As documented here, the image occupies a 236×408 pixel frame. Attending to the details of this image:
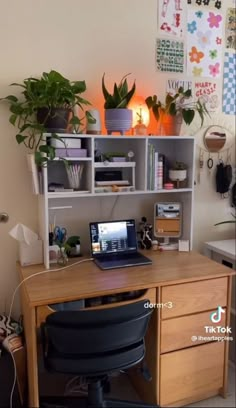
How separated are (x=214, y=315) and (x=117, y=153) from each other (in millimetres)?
1054

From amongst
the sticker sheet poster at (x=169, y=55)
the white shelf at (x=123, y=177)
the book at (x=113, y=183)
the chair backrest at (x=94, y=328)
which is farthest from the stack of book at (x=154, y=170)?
the chair backrest at (x=94, y=328)

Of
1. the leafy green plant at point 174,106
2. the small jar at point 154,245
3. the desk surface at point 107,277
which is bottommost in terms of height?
the desk surface at point 107,277

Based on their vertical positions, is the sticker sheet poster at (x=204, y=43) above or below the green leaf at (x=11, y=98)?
above

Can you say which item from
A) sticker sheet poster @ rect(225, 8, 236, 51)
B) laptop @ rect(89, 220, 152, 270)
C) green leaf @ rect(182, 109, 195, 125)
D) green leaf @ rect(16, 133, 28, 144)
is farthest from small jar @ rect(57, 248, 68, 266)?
sticker sheet poster @ rect(225, 8, 236, 51)

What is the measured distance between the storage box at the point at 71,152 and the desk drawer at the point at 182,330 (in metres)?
0.97

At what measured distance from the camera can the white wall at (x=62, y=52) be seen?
1842 mm

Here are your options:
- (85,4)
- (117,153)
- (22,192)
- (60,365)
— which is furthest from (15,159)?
(60,365)

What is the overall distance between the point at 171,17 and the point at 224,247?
150 centimetres

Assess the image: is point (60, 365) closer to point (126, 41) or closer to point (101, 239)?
point (101, 239)

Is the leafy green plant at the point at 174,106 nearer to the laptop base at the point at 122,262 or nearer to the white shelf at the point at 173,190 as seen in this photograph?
the white shelf at the point at 173,190

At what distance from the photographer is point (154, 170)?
2014mm

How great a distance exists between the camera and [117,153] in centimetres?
200

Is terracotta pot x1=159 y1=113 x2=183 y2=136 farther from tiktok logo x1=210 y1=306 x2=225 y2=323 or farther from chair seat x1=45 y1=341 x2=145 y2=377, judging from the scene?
chair seat x1=45 y1=341 x2=145 y2=377

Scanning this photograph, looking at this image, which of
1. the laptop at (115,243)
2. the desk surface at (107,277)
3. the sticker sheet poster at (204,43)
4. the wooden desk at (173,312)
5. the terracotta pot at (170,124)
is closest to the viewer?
the desk surface at (107,277)
